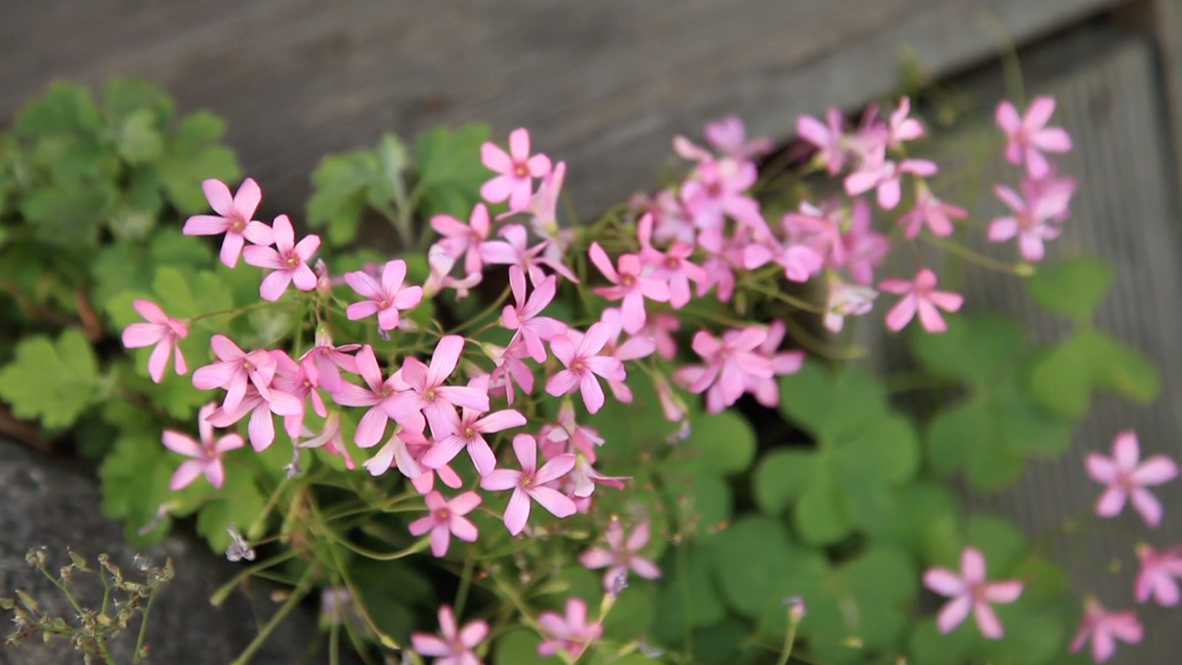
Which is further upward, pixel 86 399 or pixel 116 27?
pixel 116 27

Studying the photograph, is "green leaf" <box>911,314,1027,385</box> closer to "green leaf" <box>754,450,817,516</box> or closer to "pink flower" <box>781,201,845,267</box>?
"green leaf" <box>754,450,817,516</box>

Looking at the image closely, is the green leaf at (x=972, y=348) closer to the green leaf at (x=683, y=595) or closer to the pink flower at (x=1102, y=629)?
the pink flower at (x=1102, y=629)

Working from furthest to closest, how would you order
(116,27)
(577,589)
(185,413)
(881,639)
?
(116,27) < (881,639) < (577,589) < (185,413)

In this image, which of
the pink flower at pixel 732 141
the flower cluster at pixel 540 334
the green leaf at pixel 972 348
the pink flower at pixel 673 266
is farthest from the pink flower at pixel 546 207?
the green leaf at pixel 972 348

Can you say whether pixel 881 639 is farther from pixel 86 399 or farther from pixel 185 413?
pixel 86 399

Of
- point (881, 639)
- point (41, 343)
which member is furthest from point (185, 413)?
point (881, 639)

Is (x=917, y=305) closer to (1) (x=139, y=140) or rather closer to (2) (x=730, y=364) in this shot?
(2) (x=730, y=364)
